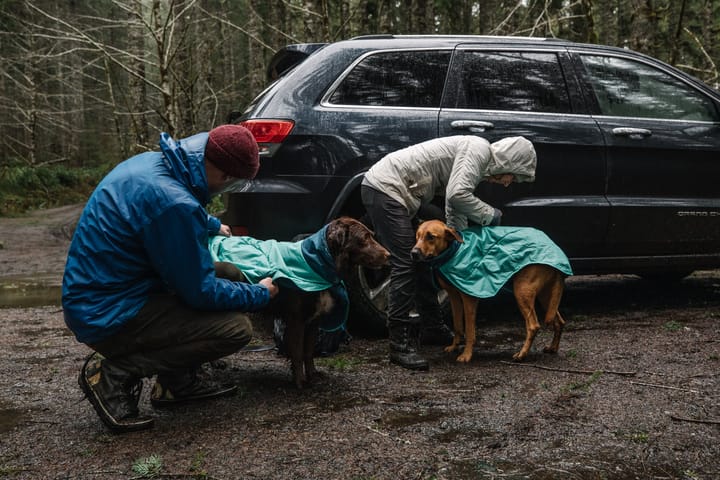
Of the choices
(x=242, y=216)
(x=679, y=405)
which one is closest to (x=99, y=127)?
(x=242, y=216)

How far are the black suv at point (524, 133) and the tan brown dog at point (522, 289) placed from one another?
75 cm

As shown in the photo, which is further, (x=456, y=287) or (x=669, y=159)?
(x=669, y=159)

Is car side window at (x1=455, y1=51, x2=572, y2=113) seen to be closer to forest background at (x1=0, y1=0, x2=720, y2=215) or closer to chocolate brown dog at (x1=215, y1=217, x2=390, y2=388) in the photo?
chocolate brown dog at (x1=215, y1=217, x2=390, y2=388)

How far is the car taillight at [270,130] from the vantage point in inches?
178

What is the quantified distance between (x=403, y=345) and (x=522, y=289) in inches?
35.7

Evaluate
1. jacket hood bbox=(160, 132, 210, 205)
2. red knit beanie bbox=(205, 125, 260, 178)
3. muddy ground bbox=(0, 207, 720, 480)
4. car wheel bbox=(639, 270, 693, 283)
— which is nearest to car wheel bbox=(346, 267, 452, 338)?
muddy ground bbox=(0, 207, 720, 480)

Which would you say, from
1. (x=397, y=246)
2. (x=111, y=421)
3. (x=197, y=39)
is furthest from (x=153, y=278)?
(x=197, y=39)

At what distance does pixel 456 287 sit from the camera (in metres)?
4.31

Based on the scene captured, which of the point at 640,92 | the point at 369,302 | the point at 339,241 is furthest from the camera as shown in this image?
the point at 640,92

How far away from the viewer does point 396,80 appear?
16.1ft

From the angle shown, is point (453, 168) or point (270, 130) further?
point (270, 130)

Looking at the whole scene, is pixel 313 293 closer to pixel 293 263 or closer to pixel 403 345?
pixel 293 263

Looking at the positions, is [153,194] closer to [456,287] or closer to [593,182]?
[456,287]

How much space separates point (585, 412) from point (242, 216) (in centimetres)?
265
